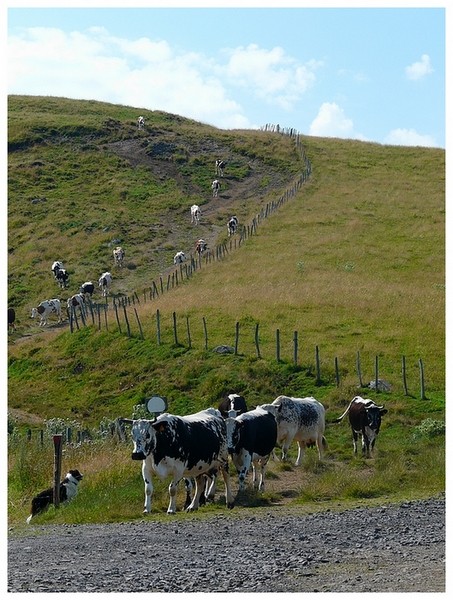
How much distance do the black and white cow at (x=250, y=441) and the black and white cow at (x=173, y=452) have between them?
97 cm

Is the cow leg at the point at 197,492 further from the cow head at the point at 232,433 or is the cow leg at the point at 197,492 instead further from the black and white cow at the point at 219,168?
the black and white cow at the point at 219,168

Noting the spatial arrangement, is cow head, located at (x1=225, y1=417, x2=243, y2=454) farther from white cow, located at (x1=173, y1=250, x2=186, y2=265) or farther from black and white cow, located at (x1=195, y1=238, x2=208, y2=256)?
black and white cow, located at (x1=195, y1=238, x2=208, y2=256)

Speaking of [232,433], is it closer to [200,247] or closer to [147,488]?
[147,488]

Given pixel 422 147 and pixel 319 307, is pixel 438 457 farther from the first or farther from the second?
pixel 422 147

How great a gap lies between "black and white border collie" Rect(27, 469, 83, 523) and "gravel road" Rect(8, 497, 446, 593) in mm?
1496

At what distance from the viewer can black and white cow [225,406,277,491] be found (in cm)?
2017

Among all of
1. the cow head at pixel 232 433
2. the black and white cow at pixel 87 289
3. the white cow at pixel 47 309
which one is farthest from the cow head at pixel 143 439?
the black and white cow at pixel 87 289

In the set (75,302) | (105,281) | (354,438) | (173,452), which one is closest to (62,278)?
(105,281)

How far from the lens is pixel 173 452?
18.5 metres

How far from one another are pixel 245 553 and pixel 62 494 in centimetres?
692

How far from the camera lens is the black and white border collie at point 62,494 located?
63.6 feet

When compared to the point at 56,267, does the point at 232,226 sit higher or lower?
higher

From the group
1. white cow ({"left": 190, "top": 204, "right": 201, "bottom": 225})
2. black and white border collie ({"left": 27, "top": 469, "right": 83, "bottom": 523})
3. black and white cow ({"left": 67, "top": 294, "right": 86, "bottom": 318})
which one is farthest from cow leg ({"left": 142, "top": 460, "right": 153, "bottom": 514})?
white cow ({"left": 190, "top": 204, "right": 201, "bottom": 225})

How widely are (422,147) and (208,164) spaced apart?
23.4 m
